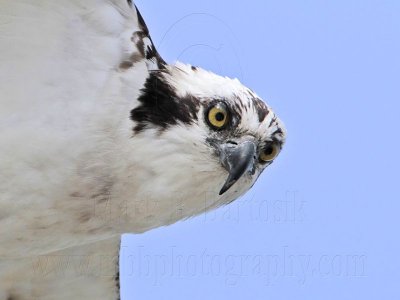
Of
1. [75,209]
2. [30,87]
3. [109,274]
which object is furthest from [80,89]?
[109,274]

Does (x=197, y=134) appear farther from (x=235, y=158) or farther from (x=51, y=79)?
(x=51, y=79)

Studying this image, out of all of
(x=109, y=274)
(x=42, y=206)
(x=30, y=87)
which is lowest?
(x=109, y=274)

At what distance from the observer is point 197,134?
9.41m

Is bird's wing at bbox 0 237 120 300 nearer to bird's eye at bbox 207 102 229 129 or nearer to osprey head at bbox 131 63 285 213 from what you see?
osprey head at bbox 131 63 285 213

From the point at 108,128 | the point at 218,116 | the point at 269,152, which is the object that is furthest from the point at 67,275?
the point at 218,116

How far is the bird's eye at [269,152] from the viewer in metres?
9.73

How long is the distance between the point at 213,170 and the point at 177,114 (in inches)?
23.1

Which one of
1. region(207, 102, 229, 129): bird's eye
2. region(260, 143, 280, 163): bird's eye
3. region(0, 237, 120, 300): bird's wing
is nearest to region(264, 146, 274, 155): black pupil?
region(260, 143, 280, 163): bird's eye

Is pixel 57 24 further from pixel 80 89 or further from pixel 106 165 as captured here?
pixel 106 165

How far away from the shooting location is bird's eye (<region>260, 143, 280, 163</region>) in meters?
9.73

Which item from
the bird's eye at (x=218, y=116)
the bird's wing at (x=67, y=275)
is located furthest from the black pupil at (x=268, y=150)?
the bird's wing at (x=67, y=275)

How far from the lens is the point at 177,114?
945cm

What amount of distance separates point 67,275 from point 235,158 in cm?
389

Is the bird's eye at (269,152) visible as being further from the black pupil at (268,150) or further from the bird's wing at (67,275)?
the bird's wing at (67,275)
